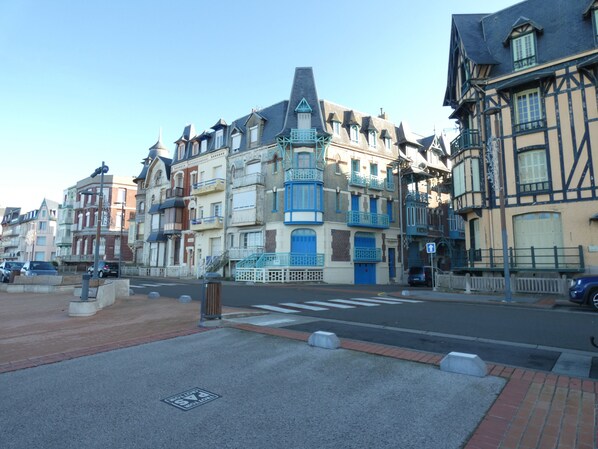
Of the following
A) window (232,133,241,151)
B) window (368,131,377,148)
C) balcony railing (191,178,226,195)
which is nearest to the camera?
window (368,131,377,148)

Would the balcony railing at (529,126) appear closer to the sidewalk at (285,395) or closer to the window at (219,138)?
the sidewalk at (285,395)

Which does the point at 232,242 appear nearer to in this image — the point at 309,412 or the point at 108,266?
the point at 108,266

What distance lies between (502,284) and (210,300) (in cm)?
1497

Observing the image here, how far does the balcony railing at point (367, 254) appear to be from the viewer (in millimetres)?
29359

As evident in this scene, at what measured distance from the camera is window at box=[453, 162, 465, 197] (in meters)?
21.4

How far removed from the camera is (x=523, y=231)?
19188 millimetres

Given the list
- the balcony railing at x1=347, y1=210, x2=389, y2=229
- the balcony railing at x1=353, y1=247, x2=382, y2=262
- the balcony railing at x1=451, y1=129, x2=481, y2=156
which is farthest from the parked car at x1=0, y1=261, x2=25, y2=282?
the balcony railing at x1=451, y1=129, x2=481, y2=156

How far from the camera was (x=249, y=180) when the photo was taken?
1177 inches

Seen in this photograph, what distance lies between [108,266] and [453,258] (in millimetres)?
30516

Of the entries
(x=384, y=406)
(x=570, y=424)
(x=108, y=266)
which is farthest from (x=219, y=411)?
(x=108, y=266)

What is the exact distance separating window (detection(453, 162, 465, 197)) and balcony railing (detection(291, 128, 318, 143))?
10.4m

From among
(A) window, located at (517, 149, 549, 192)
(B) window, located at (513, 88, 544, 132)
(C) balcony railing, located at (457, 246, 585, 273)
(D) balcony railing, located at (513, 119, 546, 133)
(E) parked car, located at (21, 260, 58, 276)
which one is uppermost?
(B) window, located at (513, 88, 544, 132)

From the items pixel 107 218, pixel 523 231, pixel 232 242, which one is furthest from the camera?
pixel 107 218

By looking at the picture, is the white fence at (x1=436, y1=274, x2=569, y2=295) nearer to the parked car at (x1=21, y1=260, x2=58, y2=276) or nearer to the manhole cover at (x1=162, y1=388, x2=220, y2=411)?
the manhole cover at (x1=162, y1=388, x2=220, y2=411)
